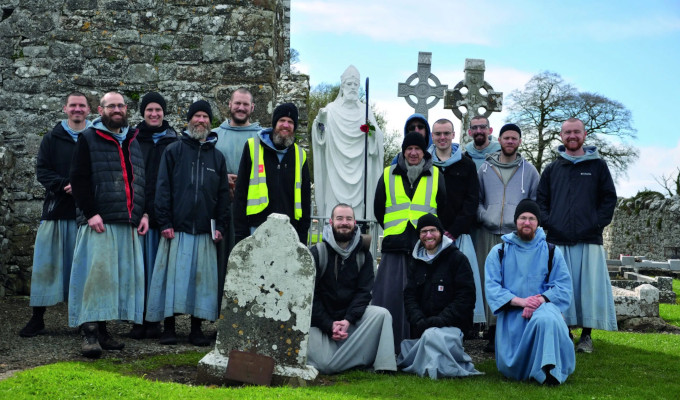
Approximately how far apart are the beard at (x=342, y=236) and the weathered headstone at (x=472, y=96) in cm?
720

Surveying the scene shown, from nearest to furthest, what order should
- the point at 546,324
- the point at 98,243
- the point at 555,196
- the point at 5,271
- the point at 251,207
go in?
the point at 546,324
the point at 98,243
the point at 251,207
the point at 555,196
the point at 5,271

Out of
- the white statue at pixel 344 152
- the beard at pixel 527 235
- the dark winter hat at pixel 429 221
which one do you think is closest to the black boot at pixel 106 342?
the dark winter hat at pixel 429 221

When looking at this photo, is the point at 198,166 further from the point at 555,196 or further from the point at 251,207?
the point at 555,196

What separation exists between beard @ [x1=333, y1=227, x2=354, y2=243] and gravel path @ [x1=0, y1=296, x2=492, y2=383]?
61.0 inches

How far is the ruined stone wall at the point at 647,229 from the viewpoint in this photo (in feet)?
68.6

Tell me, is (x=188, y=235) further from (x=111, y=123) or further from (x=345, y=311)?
(x=345, y=311)

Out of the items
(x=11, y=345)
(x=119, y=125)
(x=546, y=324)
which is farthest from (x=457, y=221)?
(x=11, y=345)

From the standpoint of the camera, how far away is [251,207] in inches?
243

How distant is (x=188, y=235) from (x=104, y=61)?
3294mm

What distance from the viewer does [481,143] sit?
292 inches

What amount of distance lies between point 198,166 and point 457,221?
8.24 feet

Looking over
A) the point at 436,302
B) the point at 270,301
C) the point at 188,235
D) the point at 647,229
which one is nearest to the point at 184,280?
the point at 188,235

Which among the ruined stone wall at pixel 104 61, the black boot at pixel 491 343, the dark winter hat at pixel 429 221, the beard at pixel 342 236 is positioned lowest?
the black boot at pixel 491 343

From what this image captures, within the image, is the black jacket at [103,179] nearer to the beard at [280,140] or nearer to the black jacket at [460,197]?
the beard at [280,140]
